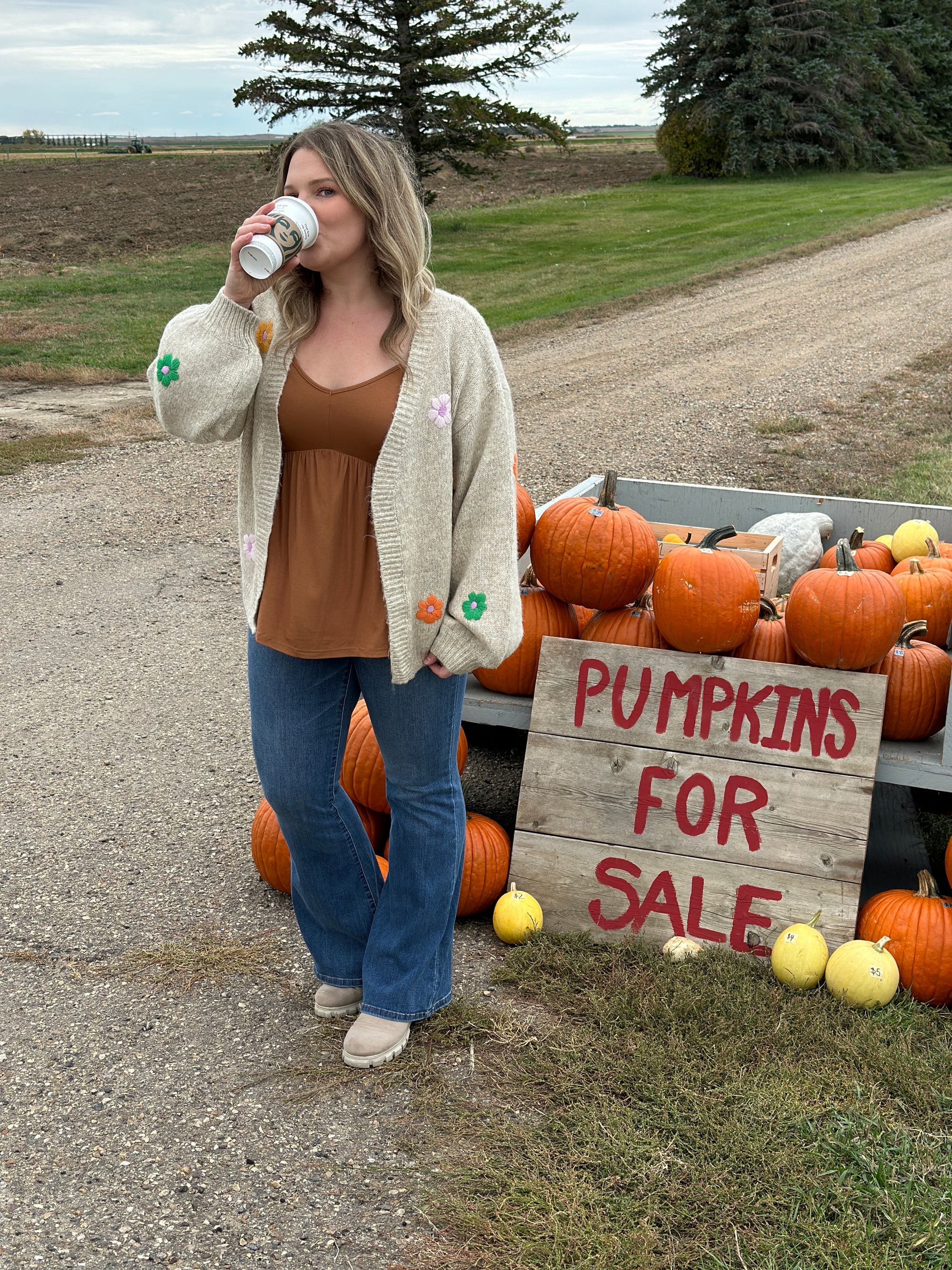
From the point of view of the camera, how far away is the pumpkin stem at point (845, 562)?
344 centimetres

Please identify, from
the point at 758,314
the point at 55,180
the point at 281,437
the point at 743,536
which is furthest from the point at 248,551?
the point at 55,180

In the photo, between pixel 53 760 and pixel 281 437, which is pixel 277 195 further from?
pixel 53 760

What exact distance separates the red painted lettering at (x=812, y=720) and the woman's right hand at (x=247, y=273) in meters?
1.88

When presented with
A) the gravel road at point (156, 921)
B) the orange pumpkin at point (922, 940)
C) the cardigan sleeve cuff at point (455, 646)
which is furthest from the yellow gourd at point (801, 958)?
the cardigan sleeve cuff at point (455, 646)

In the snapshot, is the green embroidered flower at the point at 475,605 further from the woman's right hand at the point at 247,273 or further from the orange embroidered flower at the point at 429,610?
the woman's right hand at the point at 247,273

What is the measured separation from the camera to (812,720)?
3.35 metres

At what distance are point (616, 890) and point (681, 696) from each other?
0.60 m

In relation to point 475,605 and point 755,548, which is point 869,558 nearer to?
point 755,548

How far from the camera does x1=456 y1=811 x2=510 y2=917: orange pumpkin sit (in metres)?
3.55

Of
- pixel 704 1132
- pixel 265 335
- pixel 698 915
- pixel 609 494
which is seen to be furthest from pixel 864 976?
pixel 265 335

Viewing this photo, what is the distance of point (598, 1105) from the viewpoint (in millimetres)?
2766

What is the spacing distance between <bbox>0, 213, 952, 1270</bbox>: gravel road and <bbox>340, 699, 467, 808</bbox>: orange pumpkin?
16.9 inches

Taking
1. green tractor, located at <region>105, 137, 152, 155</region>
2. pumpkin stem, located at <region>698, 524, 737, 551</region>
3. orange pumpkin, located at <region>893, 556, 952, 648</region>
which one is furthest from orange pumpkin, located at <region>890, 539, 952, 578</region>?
green tractor, located at <region>105, 137, 152, 155</region>

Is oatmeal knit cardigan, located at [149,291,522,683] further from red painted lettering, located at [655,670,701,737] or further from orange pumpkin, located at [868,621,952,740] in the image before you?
orange pumpkin, located at [868,621,952,740]
